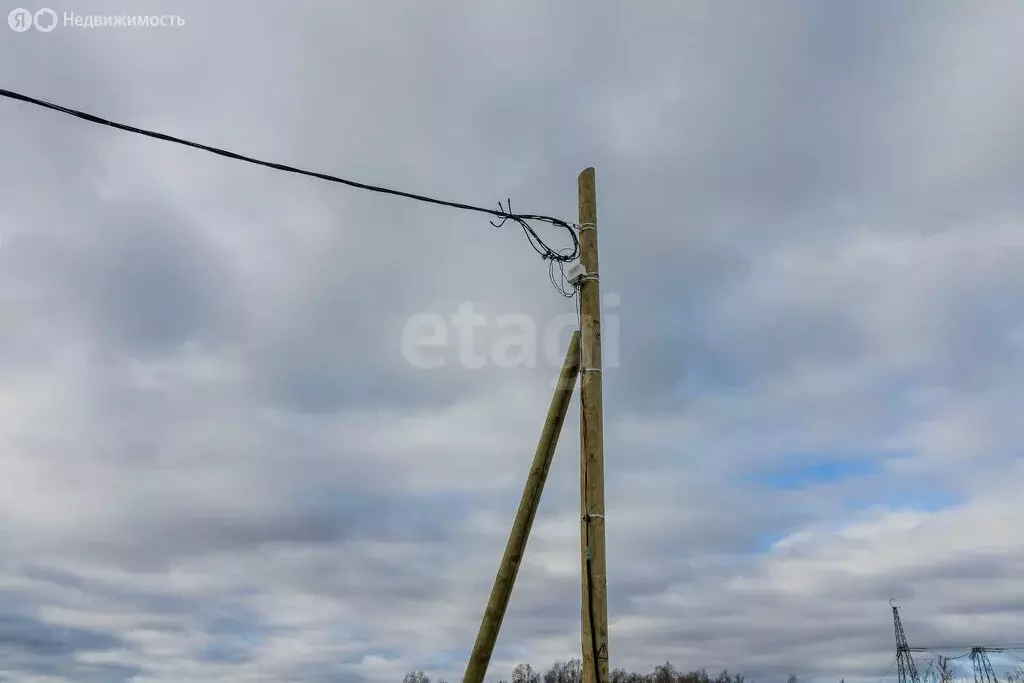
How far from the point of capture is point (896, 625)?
9744cm

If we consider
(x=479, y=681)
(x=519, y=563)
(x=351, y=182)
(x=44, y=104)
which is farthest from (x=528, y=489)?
(x=44, y=104)

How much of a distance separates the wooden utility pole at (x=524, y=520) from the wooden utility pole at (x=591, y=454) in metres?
0.33

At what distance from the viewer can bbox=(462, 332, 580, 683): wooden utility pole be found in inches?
395

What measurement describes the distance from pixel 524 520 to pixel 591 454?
4.22 feet

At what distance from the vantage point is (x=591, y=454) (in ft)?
33.6

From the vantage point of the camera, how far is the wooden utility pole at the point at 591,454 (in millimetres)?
9570

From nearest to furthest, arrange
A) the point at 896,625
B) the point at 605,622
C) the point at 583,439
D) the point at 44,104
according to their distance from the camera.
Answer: the point at 44,104
the point at 605,622
the point at 583,439
the point at 896,625

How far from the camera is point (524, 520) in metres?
10.6

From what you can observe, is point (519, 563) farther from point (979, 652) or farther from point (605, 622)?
point (979, 652)

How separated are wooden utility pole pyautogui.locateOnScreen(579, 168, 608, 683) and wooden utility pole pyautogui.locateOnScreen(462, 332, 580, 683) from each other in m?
0.33

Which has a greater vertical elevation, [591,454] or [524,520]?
[591,454]

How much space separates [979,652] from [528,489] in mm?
109808

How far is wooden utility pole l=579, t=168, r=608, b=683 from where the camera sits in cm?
957

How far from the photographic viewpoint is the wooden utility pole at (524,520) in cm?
1004
